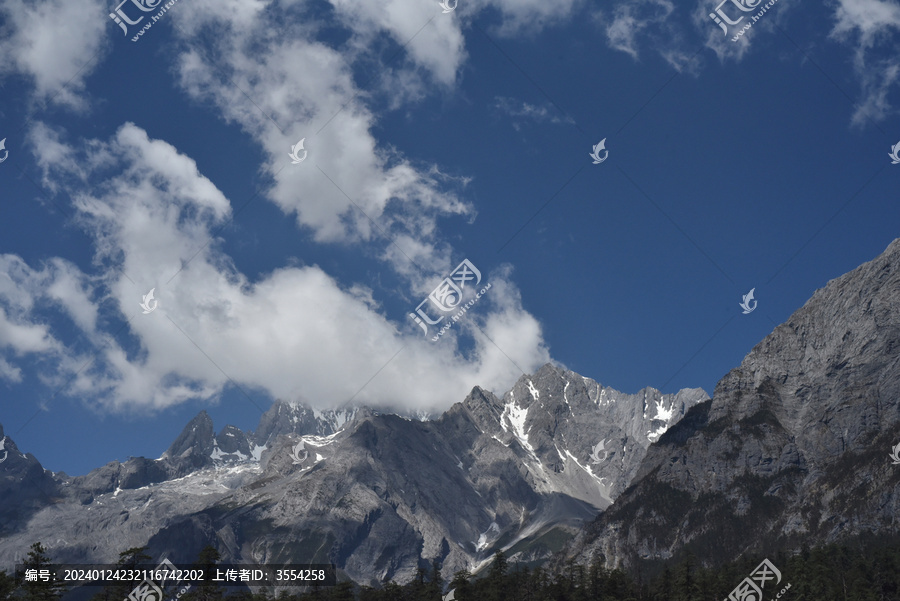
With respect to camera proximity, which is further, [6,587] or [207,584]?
[207,584]

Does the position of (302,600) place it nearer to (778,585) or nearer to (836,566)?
(778,585)

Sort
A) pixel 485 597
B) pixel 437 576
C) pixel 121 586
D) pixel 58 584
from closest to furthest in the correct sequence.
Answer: pixel 58 584 → pixel 121 586 → pixel 485 597 → pixel 437 576

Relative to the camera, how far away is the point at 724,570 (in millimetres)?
178625

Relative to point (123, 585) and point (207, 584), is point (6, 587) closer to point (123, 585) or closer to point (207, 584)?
point (123, 585)

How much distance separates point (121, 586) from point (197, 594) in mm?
11642

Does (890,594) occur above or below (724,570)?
below

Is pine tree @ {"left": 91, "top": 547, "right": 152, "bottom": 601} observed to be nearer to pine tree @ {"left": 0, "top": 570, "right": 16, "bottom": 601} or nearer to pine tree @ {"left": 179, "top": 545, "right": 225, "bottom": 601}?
pine tree @ {"left": 179, "top": 545, "right": 225, "bottom": 601}

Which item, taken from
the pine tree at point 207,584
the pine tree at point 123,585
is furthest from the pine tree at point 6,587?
the pine tree at point 207,584

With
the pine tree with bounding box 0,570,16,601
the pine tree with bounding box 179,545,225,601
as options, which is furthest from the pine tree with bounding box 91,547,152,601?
the pine tree with bounding box 0,570,16,601

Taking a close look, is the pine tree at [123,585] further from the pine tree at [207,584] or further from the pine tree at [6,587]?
the pine tree at [6,587]

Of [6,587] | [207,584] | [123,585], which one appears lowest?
[207,584]

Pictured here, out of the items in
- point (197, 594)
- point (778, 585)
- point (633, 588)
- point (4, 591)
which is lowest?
point (778, 585)

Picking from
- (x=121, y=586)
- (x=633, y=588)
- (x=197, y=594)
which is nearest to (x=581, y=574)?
(x=633, y=588)

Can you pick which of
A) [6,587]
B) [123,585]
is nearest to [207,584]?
[123,585]
